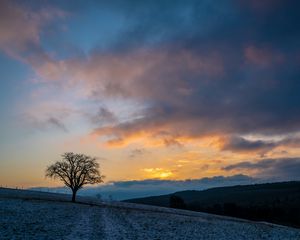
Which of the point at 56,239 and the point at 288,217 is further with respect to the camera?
the point at 288,217

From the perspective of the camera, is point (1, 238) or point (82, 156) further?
point (82, 156)

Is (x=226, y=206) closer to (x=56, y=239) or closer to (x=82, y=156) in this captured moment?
(x=82, y=156)

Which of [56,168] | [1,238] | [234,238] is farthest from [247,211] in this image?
[1,238]

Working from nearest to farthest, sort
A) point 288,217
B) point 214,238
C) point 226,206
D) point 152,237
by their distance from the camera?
point 152,237
point 214,238
point 288,217
point 226,206

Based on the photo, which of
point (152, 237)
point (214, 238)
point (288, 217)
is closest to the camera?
point (152, 237)

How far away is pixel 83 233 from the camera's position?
105 feet

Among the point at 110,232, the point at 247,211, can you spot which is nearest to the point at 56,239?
the point at 110,232

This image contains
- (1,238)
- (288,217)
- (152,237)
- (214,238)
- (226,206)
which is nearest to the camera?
(1,238)

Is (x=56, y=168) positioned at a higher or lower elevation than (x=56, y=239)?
higher

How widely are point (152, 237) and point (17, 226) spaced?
41.2ft

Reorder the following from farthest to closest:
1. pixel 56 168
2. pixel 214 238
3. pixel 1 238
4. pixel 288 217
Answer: pixel 288 217
pixel 56 168
pixel 214 238
pixel 1 238

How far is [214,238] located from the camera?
34562 millimetres

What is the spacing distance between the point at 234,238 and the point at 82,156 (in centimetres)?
5814

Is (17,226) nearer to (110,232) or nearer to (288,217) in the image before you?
(110,232)
